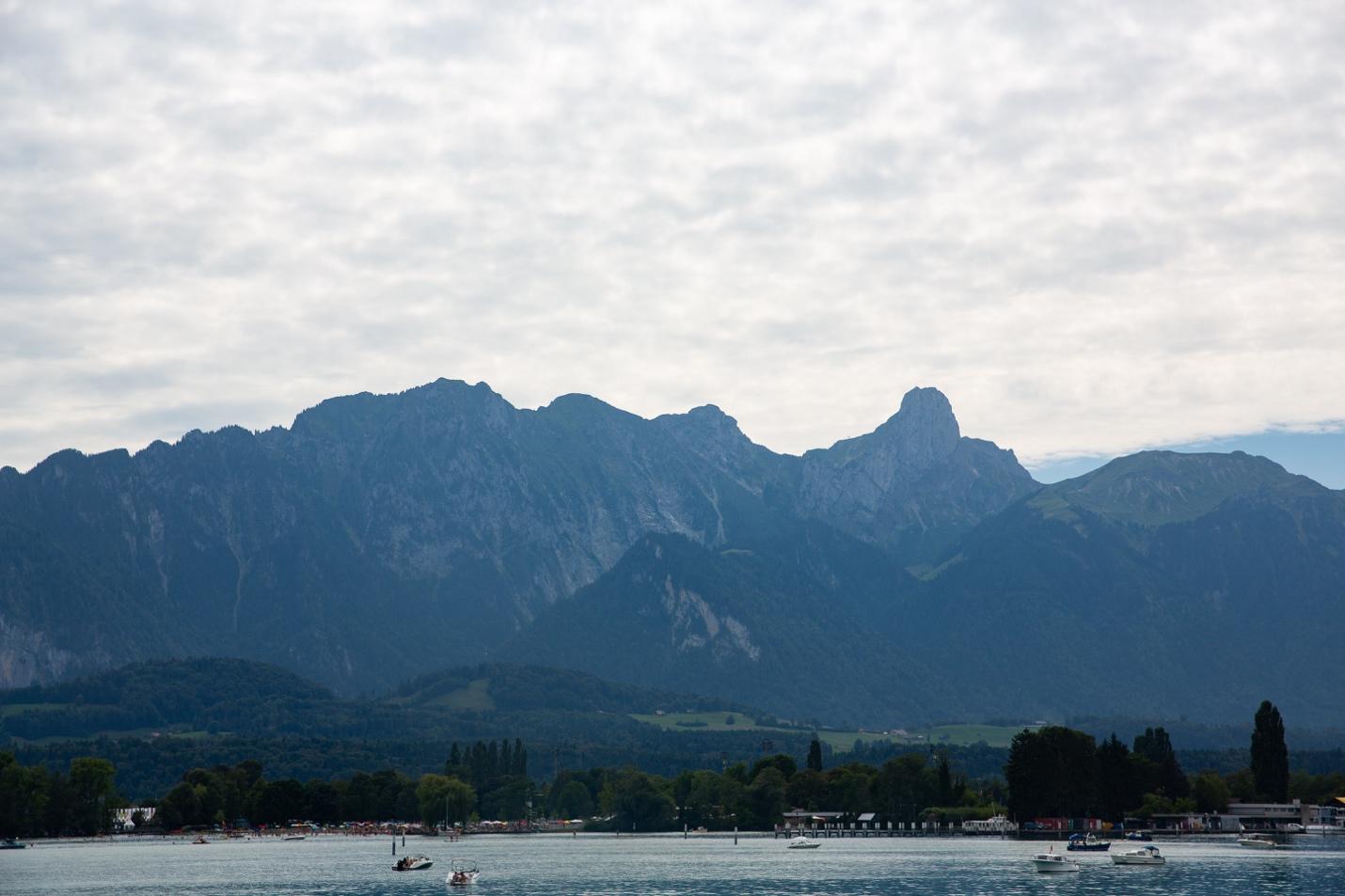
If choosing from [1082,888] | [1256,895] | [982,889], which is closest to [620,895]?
[982,889]

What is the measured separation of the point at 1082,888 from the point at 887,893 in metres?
24.2

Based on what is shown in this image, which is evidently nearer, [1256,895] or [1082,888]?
[1256,895]

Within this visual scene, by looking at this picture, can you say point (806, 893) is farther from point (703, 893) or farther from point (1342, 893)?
point (1342, 893)

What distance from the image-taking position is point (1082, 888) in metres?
200

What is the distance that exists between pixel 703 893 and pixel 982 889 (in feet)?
110

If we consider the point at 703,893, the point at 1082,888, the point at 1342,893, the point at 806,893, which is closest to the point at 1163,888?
the point at 1082,888

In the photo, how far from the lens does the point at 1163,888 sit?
197750 mm

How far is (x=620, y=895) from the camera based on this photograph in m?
197

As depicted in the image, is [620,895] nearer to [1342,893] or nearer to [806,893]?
[806,893]

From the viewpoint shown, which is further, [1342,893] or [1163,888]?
[1163,888]

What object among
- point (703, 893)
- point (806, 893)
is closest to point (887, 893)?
point (806, 893)

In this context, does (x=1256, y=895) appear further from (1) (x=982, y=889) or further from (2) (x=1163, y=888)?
(1) (x=982, y=889)

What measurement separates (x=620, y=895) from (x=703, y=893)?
32.4 feet

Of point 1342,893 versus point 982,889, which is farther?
point 982,889
